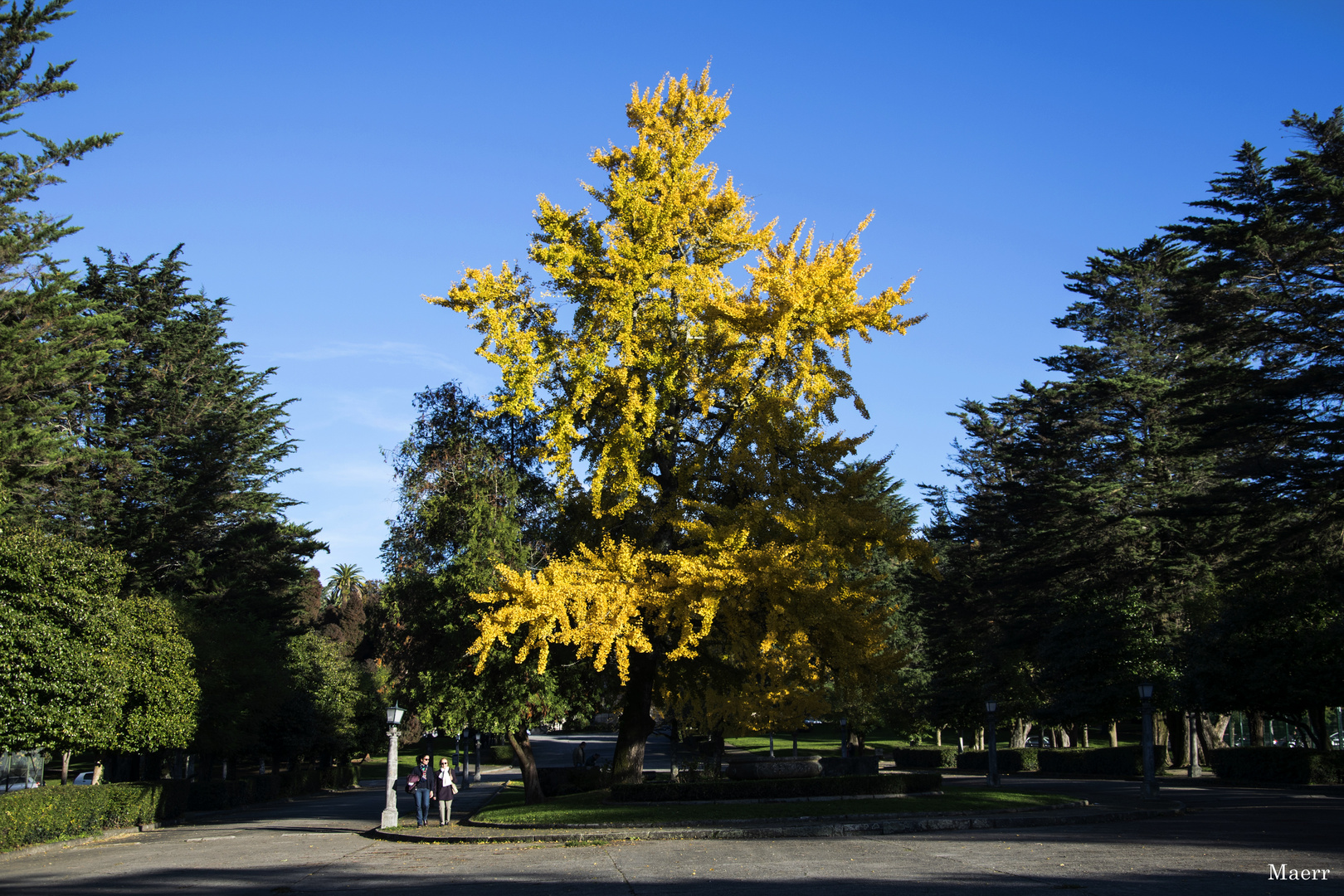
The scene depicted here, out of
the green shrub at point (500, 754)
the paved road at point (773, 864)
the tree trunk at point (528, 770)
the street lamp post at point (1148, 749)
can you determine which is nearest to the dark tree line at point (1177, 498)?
the street lamp post at point (1148, 749)

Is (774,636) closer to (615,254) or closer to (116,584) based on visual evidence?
(615,254)

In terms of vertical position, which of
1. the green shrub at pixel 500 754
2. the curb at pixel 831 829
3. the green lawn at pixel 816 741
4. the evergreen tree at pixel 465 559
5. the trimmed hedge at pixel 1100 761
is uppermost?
the evergreen tree at pixel 465 559

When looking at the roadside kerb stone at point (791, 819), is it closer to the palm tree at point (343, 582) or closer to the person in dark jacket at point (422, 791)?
the person in dark jacket at point (422, 791)

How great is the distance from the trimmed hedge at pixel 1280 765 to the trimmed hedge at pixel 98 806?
38767 mm

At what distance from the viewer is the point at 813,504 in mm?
21000

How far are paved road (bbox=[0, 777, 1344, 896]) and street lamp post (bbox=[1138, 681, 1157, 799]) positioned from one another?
3510 mm

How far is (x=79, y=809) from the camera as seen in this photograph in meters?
26.0

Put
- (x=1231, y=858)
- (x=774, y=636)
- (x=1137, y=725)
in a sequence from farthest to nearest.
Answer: (x=1137, y=725) → (x=774, y=636) → (x=1231, y=858)

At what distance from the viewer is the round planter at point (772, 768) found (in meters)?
31.7

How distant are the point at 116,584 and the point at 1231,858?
28522 millimetres

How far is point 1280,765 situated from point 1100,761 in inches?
469

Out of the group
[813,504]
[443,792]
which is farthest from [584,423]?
[443,792]

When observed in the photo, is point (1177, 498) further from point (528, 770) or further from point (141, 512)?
point (141, 512)

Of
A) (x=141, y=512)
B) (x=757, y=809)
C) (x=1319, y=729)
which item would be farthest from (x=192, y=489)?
(x=1319, y=729)
